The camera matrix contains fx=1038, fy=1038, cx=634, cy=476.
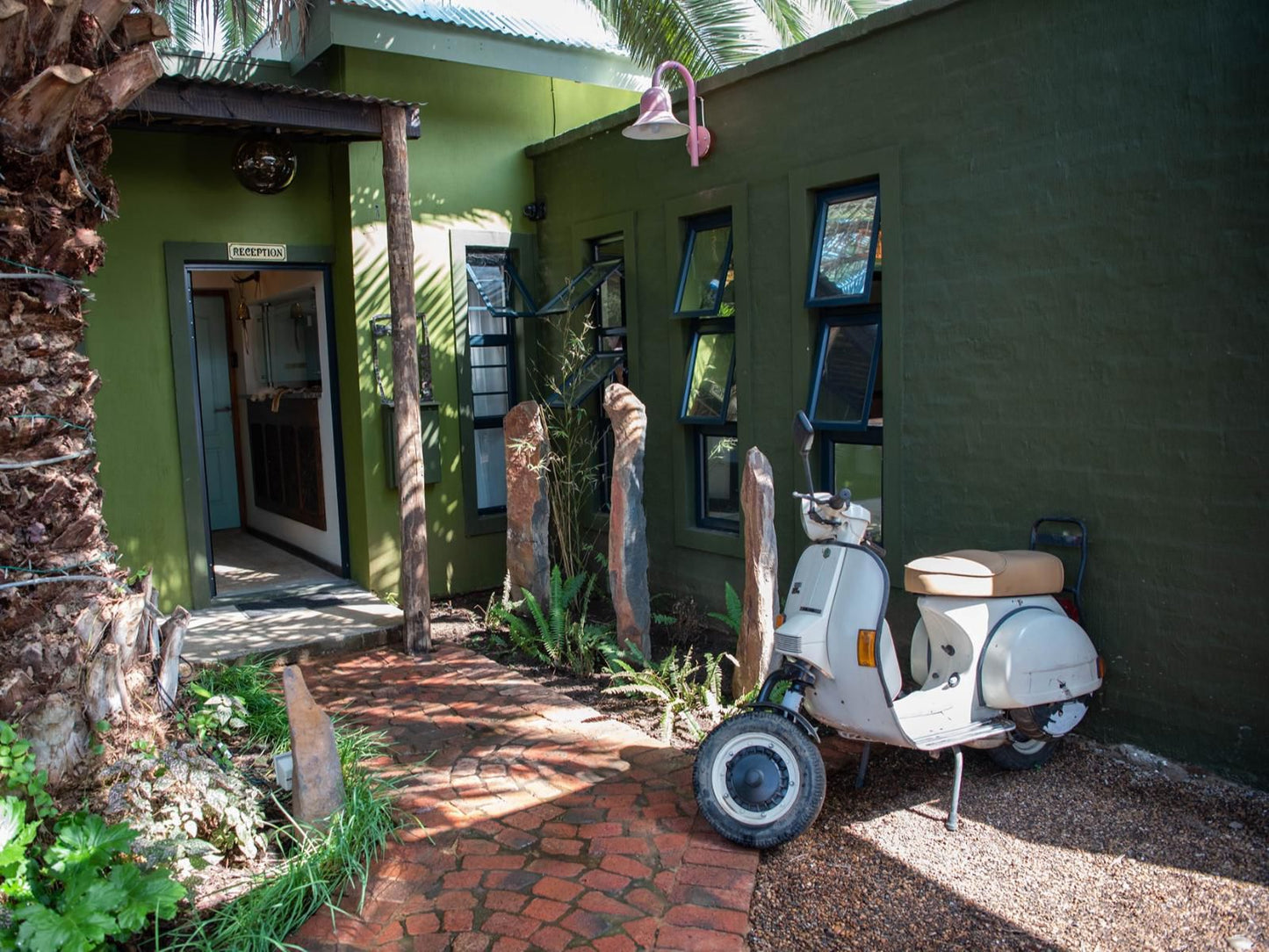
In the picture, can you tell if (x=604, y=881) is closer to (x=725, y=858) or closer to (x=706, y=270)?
(x=725, y=858)

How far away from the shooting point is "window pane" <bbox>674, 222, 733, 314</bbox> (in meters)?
6.56

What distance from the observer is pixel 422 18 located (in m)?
7.17

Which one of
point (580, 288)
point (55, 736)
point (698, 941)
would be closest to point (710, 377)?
point (580, 288)

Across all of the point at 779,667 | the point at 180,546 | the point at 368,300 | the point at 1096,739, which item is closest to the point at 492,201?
the point at 368,300

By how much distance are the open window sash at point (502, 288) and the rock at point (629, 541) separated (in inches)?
91.4

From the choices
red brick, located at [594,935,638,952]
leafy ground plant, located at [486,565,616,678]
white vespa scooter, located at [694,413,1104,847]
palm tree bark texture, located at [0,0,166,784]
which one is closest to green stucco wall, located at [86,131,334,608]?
leafy ground plant, located at [486,565,616,678]

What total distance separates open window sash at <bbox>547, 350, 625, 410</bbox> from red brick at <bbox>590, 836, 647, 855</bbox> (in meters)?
3.94

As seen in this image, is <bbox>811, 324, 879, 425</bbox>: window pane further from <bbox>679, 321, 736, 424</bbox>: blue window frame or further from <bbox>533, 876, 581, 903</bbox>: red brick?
<bbox>533, 876, 581, 903</bbox>: red brick

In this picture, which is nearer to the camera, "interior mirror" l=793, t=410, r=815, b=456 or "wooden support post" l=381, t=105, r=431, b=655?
"interior mirror" l=793, t=410, r=815, b=456

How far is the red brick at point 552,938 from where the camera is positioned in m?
3.17

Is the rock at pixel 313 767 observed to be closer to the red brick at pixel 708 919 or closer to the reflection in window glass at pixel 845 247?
the red brick at pixel 708 919

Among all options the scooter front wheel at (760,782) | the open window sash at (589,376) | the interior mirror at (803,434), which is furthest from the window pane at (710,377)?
the scooter front wheel at (760,782)

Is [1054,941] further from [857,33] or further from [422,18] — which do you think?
[422,18]

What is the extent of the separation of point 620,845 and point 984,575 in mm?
1732
